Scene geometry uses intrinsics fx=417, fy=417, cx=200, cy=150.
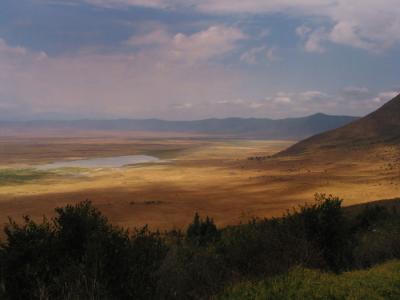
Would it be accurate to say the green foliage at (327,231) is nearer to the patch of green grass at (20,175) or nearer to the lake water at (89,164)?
the patch of green grass at (20,175)

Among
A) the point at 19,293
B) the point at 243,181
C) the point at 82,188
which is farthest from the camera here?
the point at 243,181

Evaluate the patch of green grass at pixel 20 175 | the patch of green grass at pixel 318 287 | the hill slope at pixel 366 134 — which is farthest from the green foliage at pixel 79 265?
the hill slope at pixel 366 134

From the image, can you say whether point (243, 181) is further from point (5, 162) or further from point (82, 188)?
point (5, 162)

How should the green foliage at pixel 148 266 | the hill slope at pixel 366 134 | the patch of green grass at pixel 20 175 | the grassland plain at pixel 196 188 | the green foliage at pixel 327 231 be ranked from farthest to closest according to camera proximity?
the hill slope at pixel 366 134 < the patch of green grass at pixel 20 175 < the grassland plain at pixel 196 188 < the green foliage at pixel 327 231 < the green foliage at pixel 148 266

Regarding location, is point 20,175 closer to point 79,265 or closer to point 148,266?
point 79,265

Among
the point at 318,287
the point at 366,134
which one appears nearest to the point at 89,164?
the point at 366,134

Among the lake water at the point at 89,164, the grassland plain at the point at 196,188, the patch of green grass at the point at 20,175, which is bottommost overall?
the grassland plain at the point at 196,188

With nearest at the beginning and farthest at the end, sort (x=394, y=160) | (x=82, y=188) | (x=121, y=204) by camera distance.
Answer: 1. (x=121, y=204)
2. (x=82, y=188)
3. (x=394, y=160)

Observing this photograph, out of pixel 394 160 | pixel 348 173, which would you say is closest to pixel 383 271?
pixel 348 173
